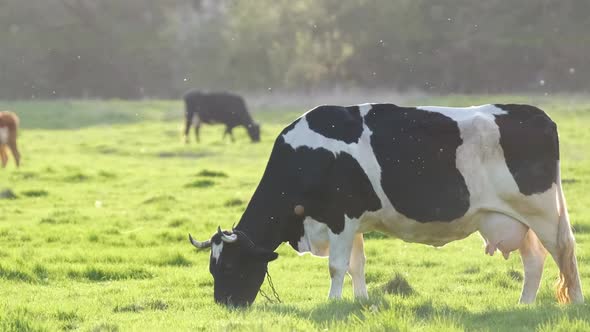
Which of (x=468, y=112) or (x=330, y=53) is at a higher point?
(x=330, y=53)

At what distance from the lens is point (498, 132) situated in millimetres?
8875

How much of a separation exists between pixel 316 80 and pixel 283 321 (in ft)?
225

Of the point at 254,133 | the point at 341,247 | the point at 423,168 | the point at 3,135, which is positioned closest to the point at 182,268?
the point at 341,247

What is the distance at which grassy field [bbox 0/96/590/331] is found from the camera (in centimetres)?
773

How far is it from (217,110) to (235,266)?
33.2m

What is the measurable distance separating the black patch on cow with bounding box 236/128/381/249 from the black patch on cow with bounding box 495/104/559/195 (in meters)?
1.28

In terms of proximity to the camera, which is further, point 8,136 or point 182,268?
point 8,136

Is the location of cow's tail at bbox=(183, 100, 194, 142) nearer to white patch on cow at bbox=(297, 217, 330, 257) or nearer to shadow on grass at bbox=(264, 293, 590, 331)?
white patch on cow at bbox=(297, 217, 330, 257)

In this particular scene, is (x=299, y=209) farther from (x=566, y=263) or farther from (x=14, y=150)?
(x=14, y=150)

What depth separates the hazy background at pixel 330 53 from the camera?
76562mm

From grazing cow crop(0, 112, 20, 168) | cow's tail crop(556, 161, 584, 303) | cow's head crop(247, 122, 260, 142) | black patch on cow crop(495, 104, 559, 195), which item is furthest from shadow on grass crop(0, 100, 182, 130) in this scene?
cow's tail crop(556, 161, 584, 303)

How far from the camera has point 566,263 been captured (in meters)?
8.70

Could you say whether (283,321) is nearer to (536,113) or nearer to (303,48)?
(536,113)

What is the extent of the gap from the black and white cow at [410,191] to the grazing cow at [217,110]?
29343 millimetres
